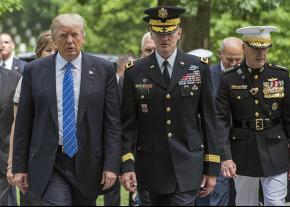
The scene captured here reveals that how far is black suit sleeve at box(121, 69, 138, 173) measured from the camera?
725 cm

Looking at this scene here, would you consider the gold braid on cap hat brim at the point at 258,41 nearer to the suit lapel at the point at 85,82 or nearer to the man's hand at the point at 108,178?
the suit lapel at the point at 85,82

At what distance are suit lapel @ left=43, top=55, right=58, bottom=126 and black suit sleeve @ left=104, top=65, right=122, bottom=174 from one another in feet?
1.45

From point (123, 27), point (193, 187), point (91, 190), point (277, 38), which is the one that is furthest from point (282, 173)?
point (123, 27)

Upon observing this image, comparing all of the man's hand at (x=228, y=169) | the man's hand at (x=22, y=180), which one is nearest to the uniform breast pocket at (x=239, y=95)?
the man's hand at (x=228, y=169)

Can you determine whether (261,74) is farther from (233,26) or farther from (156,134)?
(233,26)

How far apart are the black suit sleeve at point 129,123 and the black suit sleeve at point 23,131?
32.0 inches

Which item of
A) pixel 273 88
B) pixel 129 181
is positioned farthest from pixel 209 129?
pixel 273 88

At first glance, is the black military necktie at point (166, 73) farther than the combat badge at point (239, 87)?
No

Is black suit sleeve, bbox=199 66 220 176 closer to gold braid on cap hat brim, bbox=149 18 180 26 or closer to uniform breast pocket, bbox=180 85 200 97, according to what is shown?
uniform breast pocket, bbox=180 85 200 97

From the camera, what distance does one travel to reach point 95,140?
7047 millimetres

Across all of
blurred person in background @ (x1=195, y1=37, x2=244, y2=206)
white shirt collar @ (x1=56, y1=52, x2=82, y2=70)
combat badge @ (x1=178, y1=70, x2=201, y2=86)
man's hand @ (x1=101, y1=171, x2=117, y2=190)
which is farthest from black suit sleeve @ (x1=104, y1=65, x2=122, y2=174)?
blurred person in background @ (x1=195, y1=37, x2=244, y2=206)

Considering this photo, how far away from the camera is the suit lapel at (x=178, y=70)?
7.31 m

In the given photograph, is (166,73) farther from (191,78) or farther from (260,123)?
(260,123)

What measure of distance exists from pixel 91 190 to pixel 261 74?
2.46 metres
